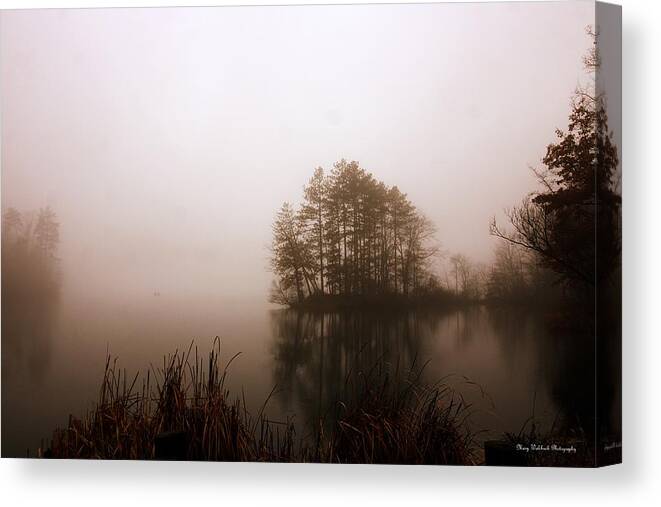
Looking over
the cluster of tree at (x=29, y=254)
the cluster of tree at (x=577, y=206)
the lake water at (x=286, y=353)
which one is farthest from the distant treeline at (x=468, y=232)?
the cluster of tree at (x=29, y=254)

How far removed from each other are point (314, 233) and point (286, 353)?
0.63 metres

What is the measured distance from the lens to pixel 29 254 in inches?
176

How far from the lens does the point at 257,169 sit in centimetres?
440

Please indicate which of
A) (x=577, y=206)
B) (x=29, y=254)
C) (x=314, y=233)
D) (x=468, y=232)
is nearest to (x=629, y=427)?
(x=577, y=206)

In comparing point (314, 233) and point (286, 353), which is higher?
point (314, 233)

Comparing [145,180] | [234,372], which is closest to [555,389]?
[234,372]

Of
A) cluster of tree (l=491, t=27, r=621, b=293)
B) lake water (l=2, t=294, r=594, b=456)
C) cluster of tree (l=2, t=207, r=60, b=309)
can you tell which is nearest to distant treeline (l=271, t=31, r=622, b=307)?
cluster of tree (l=491, t=27, r=621, b=293)

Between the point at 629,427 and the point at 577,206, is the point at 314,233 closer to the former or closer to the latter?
the point at 577,206

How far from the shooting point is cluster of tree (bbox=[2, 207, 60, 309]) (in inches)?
176

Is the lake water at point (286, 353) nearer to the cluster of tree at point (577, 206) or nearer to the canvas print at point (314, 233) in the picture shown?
the canvas print at point (314, 233)

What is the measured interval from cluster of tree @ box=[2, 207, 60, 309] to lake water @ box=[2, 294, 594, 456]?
12 centimetres

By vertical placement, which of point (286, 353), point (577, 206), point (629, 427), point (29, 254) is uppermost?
point (577, 206)

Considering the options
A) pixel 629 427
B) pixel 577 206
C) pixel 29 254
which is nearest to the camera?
pixel 577 206

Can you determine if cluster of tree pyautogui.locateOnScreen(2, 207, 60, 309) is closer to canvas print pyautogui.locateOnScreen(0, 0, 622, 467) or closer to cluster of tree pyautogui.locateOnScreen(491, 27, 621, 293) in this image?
canvas print pyautogui.locateOnScreen(0, 0, 622, 467)
